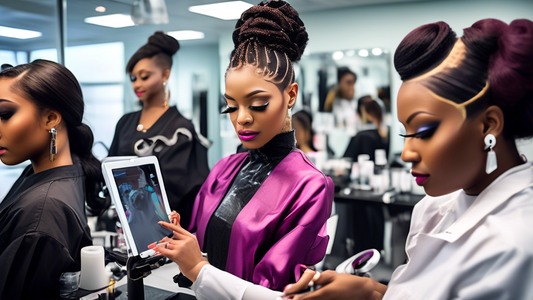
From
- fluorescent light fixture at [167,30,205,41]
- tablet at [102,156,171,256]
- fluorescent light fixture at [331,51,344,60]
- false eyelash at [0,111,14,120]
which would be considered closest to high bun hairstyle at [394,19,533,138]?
tablet at [102,156,171,256]

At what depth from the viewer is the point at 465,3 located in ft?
13.3

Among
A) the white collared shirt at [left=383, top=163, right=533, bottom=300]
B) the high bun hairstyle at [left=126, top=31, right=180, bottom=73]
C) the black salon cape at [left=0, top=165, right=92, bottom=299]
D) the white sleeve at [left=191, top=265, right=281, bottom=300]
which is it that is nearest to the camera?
the white collared shirt at [left=383, top=163, right=533, bottom=300]

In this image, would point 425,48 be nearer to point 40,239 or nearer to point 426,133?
point 426,133

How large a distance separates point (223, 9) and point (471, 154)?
13.7 ft

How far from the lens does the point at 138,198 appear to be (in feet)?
3.90

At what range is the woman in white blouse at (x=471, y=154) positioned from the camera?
764 millimetres

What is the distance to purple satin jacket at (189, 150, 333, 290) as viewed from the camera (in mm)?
1059

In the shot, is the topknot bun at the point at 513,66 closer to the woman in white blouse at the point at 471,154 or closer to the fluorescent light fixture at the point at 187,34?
the woman in white blouse at the point at 471,154

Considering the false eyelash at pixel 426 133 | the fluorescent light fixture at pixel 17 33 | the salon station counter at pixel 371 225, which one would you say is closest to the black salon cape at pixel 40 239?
the false eyelash at pixel 426 133

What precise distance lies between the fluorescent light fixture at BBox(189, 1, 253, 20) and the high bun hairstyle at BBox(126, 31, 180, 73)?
6.17 ft

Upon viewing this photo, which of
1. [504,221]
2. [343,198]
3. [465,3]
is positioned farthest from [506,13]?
[504,221]

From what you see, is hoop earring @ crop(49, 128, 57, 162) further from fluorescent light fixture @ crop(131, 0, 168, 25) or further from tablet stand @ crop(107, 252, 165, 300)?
fluorescent light fixture @ crop(131, 0, 168, 25)

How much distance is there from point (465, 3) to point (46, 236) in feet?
14.1

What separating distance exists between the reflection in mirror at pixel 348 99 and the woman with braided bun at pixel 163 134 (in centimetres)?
239
